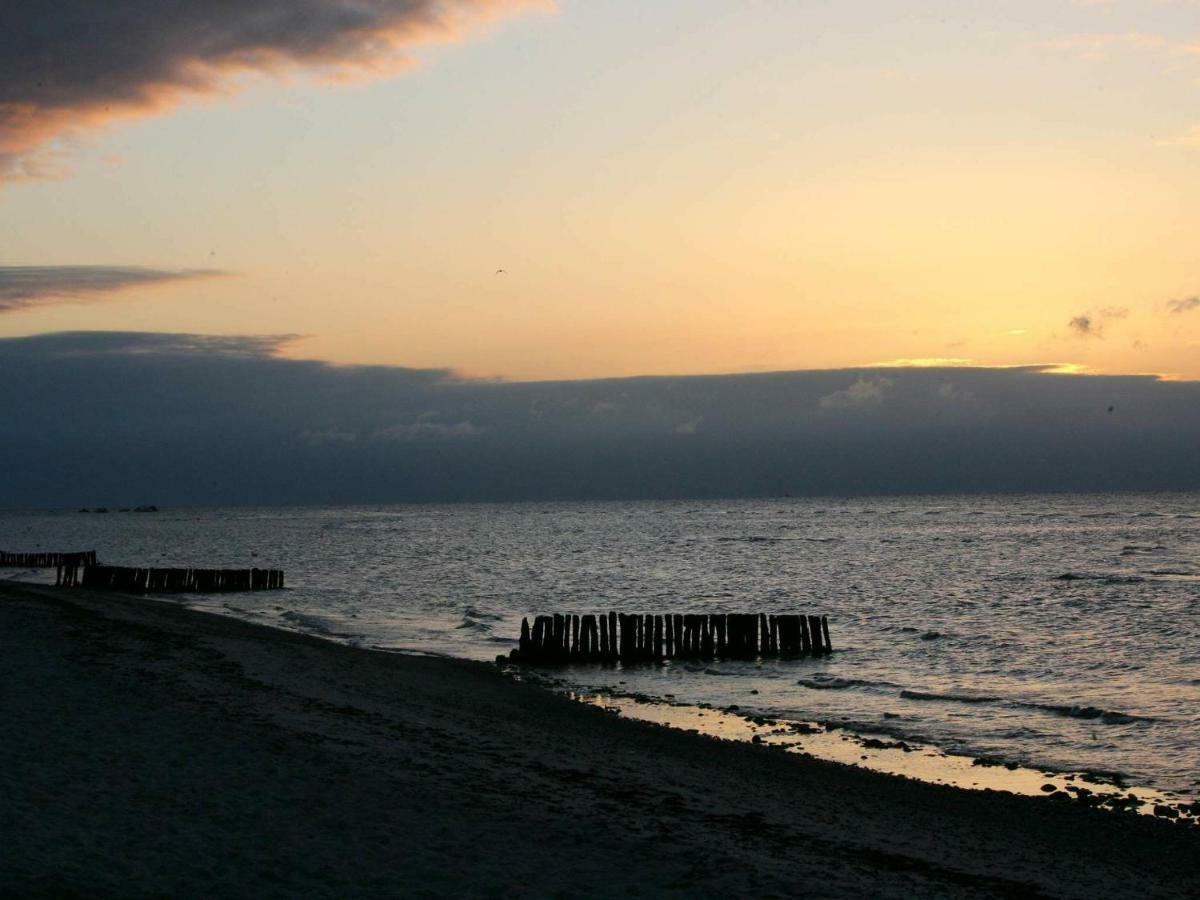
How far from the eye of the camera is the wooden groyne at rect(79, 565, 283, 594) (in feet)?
138

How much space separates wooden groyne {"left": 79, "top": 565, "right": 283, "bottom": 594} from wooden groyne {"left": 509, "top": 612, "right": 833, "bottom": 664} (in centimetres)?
2234

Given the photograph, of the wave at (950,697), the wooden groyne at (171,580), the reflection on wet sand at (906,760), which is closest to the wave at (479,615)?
the wooden groyne at (171,580)

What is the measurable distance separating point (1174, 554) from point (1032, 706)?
60553 mm

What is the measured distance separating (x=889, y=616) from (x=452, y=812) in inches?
1183

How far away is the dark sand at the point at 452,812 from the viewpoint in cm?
846

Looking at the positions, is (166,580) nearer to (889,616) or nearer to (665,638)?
(665,638)

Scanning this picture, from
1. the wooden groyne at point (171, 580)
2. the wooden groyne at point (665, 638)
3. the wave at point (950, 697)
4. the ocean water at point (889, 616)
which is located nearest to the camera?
the ocean water at point (889, 616)

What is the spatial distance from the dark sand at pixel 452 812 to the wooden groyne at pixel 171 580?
26901mm

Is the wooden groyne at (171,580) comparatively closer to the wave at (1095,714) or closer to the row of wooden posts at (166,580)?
the row of wooden posts at (166,580)

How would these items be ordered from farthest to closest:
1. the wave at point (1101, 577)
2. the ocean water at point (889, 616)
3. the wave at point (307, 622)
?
the wave at point (1101, 577)
the wave at point (307, 622)
the ocean water at point (889, 616)

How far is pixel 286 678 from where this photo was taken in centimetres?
1784

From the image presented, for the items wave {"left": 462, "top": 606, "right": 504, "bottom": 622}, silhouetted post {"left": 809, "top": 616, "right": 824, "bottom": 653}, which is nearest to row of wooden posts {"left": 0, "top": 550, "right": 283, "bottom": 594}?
wave {"left": 462, "top": 606, "right": 504, "bottom": 622}

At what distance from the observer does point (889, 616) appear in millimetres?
38000

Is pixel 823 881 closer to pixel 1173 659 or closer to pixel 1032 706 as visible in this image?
pixel 1032 706
